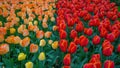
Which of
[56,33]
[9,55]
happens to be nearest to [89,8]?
[56,33]

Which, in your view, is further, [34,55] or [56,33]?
[56,33]

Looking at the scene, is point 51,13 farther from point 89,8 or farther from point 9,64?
point 9,64

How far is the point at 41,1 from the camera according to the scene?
8406 mm

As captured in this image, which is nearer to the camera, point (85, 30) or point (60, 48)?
point (60, 48)

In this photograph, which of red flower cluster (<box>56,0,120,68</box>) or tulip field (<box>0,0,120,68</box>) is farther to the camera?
red flower cluster (<box>56,0,120,68</box>)

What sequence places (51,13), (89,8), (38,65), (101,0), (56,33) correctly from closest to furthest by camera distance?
(38,65) → (56,33) → (51,13) → (89,8) → (101,0)

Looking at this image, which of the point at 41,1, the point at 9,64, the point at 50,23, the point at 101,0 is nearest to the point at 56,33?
the point at 50,23

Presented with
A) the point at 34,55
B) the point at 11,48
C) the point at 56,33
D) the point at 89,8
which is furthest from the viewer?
the point at 89,8

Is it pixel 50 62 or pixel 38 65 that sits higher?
pixel 38 65

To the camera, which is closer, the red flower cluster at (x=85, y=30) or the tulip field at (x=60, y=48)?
the tulip field at (x=60, y=48)

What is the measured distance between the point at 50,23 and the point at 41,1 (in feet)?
6.14

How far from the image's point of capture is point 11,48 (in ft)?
16.8

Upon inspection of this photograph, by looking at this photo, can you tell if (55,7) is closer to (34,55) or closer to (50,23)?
(50,23)

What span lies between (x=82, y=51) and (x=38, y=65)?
1.03 metres
